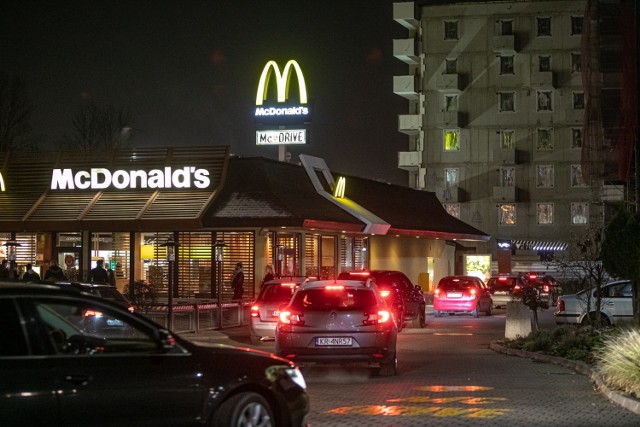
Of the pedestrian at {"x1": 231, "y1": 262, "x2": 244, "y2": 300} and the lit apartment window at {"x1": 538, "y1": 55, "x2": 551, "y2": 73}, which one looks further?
the lit apartment window at {"x1": 538, "y1": 55, "x2": 551, "y2": 73}

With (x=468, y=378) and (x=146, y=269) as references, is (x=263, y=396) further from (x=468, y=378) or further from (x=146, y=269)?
(x=146, y=269)

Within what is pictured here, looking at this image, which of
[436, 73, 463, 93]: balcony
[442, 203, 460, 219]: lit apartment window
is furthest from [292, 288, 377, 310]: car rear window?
[442, 203, 460, 219]: lit apartment window

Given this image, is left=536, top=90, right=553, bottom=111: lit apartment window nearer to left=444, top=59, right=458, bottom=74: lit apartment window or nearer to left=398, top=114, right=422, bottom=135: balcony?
left=444, top=59, right=458, bottom=74: lit apartment window

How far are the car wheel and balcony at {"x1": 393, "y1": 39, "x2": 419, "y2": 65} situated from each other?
231 ft

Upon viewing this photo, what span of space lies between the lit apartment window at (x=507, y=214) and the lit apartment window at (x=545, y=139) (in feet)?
15.5

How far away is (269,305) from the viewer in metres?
23.7

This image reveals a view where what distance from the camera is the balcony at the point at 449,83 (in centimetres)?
7450

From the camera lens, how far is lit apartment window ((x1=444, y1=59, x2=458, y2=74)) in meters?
75.5

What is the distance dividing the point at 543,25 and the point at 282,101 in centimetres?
3812

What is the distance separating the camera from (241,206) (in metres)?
34.2

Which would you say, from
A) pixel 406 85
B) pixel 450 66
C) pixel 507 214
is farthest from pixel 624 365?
pixel 406 85

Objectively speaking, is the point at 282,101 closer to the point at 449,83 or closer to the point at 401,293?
the point at 401,293

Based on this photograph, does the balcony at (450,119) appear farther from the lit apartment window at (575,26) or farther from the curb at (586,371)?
the curb at (586,371)

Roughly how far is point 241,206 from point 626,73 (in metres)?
18.5
